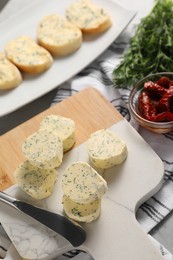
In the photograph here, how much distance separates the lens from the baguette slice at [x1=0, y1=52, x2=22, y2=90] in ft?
6.75

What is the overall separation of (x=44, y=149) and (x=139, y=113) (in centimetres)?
42

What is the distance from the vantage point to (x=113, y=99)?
206 centimetres

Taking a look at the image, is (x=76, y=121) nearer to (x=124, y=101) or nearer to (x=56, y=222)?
(x=124, y=101)

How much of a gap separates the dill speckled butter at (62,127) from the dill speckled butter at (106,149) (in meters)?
0.07

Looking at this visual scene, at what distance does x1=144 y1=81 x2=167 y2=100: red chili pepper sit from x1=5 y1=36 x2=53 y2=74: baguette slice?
465 mm

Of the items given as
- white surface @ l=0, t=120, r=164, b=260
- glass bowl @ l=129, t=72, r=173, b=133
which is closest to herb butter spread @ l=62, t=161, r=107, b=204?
white surface @ l=0, t=120, r=164, b=260

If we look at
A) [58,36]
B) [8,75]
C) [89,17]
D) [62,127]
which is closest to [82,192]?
[62,127]

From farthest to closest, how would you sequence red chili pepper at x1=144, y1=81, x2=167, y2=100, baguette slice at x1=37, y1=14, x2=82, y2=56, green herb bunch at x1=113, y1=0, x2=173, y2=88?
baguette slice at x1=37, y1=14, x2=82, y2=56 → green herb bunch at x1=113, y1=0, x2=173, y2=88 → red chili pepper at x1=144, y1=81, x2=167, y2=100

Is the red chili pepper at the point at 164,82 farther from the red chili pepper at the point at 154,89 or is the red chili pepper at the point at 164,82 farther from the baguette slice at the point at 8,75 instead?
the baguette slice at the point at 8,75

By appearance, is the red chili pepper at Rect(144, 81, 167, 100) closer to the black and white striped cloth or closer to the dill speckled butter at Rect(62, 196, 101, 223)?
the black and white striped cloth

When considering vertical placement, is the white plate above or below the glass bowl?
above

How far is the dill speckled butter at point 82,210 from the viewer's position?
5.22 feet

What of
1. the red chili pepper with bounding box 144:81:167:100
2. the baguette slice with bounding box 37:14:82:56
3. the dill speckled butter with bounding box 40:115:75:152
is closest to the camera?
the dill speckled butter with bounding box 40:115:75:152

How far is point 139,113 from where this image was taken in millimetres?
1918
